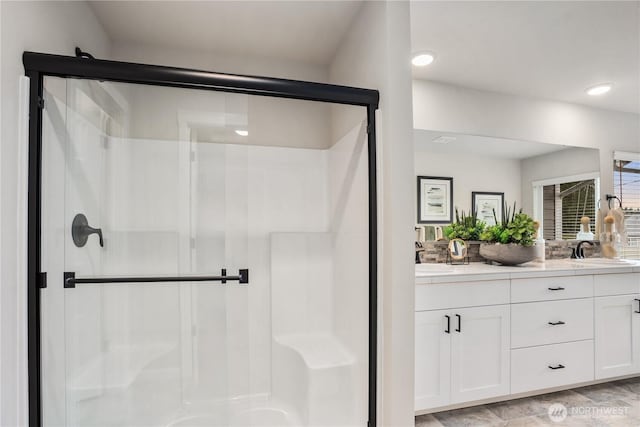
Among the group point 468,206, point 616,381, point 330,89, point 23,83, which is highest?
point 330,89

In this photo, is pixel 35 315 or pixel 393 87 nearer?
pixel 35 315

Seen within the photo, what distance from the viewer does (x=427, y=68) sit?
7.66 ft

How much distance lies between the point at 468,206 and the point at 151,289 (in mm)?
2336

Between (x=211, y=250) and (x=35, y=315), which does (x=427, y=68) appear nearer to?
(x=211, y=250)

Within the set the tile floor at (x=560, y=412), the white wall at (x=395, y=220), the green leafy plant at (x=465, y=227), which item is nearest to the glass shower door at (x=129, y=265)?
the white wall at (x=395, y=220)

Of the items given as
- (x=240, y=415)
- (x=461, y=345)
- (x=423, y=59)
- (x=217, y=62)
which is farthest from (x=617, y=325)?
(x=217, y=62)

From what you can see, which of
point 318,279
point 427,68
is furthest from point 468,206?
point 318,279

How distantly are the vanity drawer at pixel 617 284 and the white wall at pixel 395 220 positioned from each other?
183cm

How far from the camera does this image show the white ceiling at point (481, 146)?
8.34ft

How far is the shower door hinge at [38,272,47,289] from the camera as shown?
122cm

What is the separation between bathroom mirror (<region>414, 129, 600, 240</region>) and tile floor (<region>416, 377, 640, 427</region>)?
1.29 m

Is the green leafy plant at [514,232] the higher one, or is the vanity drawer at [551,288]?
the green leafy plant at [514,232]

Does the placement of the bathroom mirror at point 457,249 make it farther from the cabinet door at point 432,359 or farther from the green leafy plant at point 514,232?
the cabinet door at point 432,359

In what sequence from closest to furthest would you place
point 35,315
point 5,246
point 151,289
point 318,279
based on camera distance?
point 5,246 → point 35,315 → point 151,289 → point 318,279
